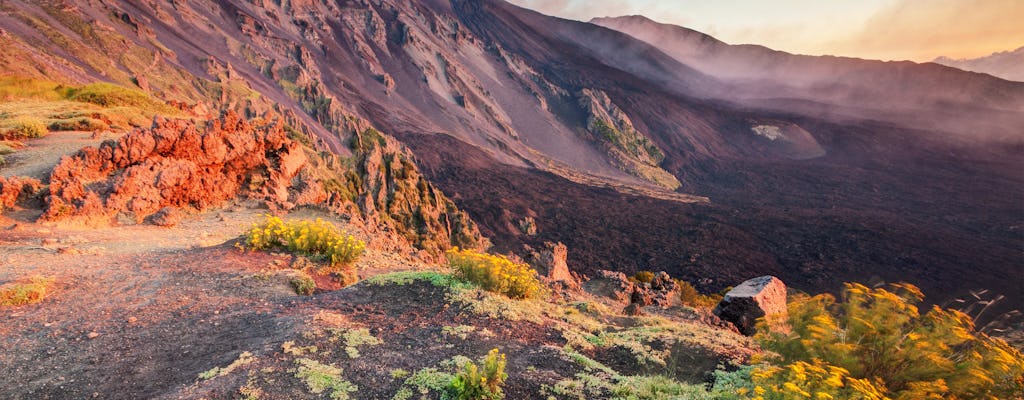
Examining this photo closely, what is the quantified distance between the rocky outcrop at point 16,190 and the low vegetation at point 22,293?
5174 mm

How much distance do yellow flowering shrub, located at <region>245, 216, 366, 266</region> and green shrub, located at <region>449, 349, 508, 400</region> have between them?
586 cm

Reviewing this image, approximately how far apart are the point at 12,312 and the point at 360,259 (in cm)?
571

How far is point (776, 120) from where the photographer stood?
12512 centimetres

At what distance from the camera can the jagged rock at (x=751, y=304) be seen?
11.9m

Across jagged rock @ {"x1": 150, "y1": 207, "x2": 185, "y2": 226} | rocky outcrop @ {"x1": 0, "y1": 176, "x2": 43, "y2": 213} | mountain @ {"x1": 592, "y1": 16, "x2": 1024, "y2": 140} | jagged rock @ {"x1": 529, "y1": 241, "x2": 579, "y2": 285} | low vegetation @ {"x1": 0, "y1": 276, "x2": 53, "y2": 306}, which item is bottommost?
jagged rock @ {"x1": 529, "y1": 241, "x2": 579, "y2": 285}

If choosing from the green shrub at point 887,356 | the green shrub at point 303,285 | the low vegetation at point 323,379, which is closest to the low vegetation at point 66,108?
the green shrub at point 303,285

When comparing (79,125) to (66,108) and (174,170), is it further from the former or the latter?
(174,170)

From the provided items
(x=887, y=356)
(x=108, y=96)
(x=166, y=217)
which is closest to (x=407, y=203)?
(x=108, y=96)

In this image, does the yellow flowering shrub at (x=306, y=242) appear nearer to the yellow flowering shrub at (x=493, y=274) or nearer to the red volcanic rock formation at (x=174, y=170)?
the yellow flowering shrub at (x=493, y=274)

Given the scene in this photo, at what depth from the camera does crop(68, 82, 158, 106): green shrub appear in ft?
66.8

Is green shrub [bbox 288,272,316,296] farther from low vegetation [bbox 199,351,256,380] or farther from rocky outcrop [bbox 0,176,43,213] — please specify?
rocky outcrop [bbox 0,176,43,213]

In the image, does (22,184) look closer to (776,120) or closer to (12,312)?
(12,312)

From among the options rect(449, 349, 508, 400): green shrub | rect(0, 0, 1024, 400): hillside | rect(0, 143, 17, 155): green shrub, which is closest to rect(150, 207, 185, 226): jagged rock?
rect(0, 0, 1024, 400): hillside

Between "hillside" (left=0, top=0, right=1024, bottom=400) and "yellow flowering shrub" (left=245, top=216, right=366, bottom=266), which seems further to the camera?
"yellow flowering shrub" (left=245, top=216, right=366, bottom=266)
